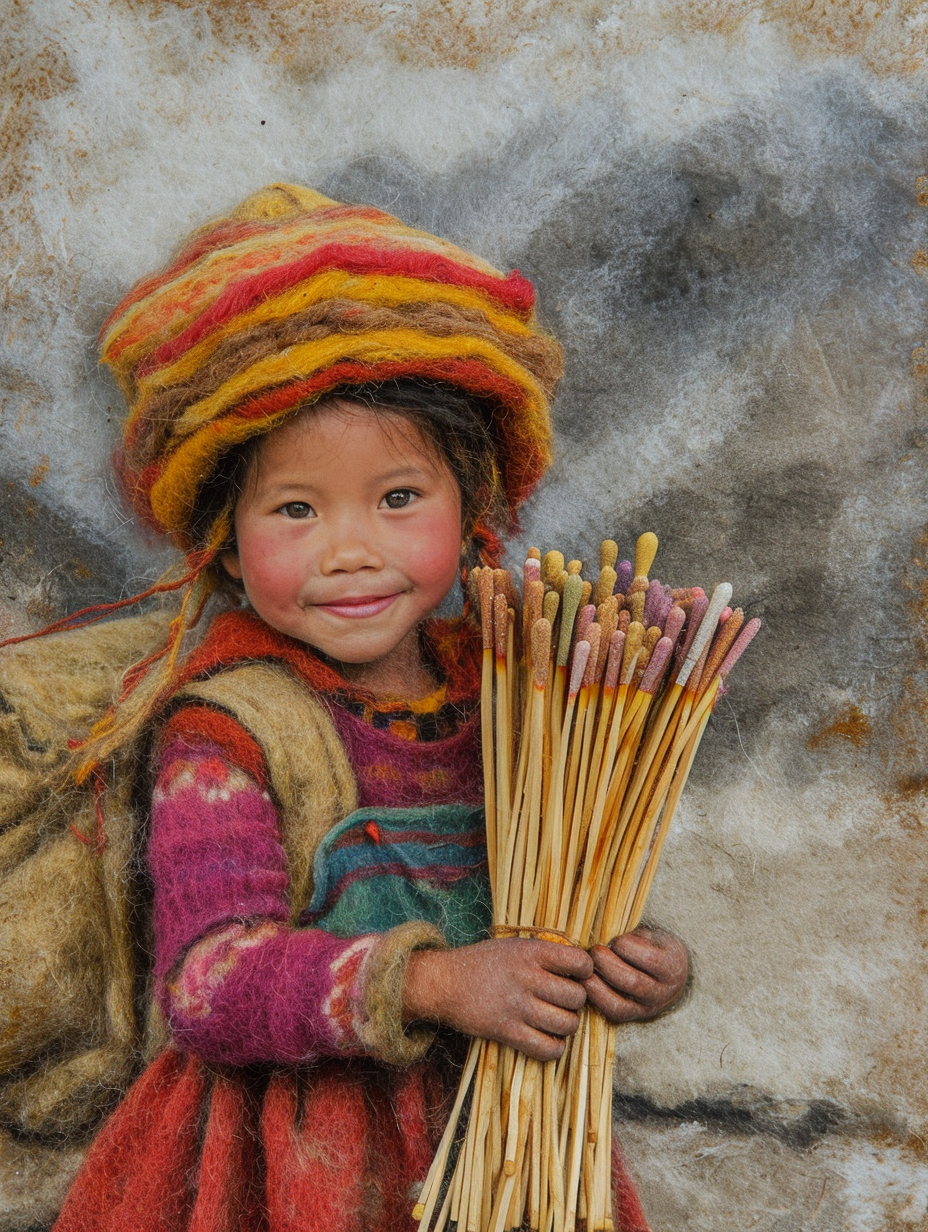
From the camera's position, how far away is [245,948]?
1290mm

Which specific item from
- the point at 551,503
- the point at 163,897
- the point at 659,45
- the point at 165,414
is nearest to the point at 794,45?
the point at 659,45

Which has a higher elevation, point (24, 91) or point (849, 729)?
point (24, 91)

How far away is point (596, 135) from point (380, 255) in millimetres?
875

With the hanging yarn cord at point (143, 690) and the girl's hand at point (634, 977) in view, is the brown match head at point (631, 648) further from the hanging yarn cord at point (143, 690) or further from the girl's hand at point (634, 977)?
the hanging yarn cord at point (143, 690)

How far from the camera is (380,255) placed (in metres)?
1.38

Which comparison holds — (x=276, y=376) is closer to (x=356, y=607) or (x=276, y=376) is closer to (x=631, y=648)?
(x=356, y=607)

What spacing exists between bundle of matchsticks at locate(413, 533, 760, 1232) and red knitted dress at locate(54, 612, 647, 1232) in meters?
0.10

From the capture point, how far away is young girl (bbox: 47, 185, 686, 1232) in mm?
1290

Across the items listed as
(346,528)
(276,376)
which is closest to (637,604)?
(346,528)

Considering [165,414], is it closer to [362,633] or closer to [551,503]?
[362,633]

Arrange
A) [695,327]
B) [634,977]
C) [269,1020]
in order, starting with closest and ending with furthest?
[269,1020], [634,977], [695,327]

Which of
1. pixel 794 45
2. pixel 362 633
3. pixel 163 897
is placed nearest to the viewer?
pixel 163 897

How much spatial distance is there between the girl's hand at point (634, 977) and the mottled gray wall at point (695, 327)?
0.71 meters

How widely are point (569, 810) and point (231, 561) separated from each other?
566mm
